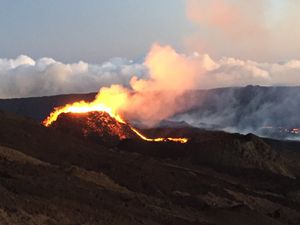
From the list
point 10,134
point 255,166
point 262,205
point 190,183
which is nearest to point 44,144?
point 10,134

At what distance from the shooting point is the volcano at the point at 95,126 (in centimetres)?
12012

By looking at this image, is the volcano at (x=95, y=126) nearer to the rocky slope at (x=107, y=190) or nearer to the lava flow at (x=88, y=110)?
the lava flow at (x=88, y=110)

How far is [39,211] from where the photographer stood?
115 feet

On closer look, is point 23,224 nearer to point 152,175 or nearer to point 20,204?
point 20,204

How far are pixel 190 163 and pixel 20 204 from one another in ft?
226

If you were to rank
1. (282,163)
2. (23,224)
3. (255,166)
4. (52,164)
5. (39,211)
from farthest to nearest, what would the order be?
(282,163) → (255,166) → (52,164) → (39,211) → (23,224)

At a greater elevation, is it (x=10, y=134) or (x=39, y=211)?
(x=10, y=134)

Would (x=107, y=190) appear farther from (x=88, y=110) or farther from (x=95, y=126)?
(x=88, y=110)

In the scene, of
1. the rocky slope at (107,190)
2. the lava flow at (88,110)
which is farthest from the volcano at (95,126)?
the rocky slope at (107,190)

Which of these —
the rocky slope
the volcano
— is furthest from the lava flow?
the rocky slope

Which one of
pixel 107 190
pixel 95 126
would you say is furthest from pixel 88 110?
pixel 107 190

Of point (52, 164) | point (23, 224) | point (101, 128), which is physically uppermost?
point (101, 128)

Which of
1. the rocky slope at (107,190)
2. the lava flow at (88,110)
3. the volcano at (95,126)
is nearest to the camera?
the rocky slope at (107,190)

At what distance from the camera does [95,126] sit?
399 feet
